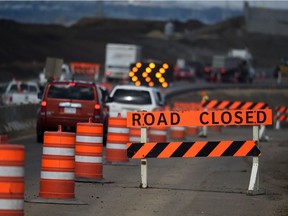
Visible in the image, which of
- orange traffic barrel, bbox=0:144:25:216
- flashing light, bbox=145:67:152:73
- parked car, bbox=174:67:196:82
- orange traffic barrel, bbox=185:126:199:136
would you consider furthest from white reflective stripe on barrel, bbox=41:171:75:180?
parked car, bbox=174:67:196:82

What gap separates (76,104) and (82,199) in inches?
485

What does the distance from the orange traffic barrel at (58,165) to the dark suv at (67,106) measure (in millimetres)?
12704

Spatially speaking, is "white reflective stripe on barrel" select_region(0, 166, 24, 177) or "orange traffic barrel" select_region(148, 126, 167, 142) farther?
"orange traffic barrel" select_region(148, 126, 167, 142)

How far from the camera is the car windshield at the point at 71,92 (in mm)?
27656

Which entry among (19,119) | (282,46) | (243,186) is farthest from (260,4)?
(243,186)

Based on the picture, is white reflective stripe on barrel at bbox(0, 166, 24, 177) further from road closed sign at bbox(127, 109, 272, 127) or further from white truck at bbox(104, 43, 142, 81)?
white truck at bbox(104, 43, 142, 81)

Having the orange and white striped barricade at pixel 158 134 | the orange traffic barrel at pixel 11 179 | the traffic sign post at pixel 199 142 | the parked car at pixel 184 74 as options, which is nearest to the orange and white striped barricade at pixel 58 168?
the traffic sign post at pixel 199 142

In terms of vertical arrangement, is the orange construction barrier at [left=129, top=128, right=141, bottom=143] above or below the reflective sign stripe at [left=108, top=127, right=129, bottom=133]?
below

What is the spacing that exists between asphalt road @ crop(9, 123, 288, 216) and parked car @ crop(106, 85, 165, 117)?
7.53m

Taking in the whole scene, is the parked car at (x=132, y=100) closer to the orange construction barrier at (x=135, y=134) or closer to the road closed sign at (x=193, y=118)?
the orange construction barrier at (x=135, y=134)

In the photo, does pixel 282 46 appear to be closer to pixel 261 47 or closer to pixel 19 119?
pixel 261 47

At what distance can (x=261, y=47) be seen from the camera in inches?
5600

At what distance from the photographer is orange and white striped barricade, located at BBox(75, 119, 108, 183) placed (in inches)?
688

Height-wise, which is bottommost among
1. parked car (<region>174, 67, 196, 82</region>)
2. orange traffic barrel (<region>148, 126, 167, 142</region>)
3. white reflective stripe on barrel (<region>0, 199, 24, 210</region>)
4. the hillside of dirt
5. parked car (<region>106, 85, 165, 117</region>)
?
orange traffic barrel (<region>148, 126, 167, 142</region>)
